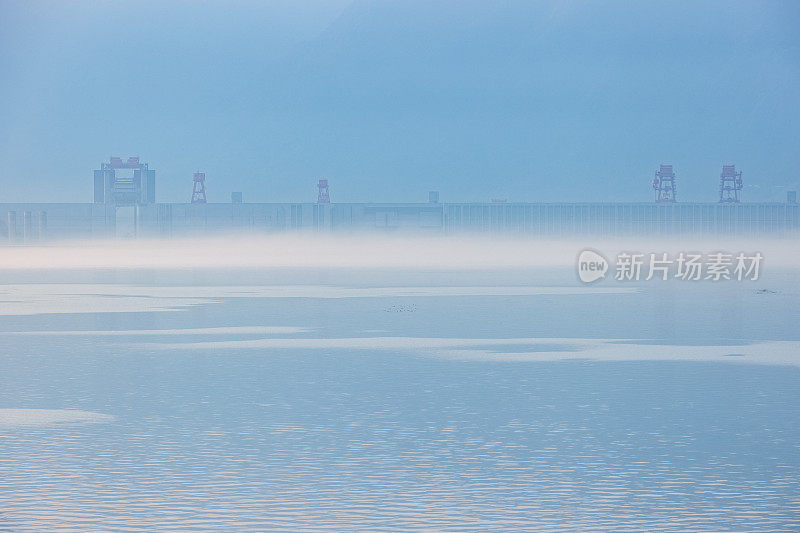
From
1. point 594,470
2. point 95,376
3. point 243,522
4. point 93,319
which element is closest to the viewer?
point 243,522

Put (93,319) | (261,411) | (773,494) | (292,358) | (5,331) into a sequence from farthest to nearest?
(93,319)
(5,331)
(292,358)
(261,411)
(773,494)

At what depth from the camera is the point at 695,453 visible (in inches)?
653

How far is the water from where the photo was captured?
1359cm

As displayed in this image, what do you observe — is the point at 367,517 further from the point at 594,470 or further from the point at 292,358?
the point at 292,358

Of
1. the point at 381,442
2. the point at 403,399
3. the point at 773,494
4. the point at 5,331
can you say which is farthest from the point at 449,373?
the point at 5,331

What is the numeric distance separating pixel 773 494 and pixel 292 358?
591 inches

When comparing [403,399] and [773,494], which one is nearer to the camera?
[773,494]

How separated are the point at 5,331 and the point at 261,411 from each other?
16403mm

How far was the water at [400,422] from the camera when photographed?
1359 cm

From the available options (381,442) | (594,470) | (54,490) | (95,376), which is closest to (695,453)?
(594,470)

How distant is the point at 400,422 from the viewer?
19047 millimetres

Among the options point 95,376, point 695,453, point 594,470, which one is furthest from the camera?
point 95,376

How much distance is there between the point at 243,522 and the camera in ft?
42.5

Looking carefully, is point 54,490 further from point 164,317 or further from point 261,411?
point 164,317
